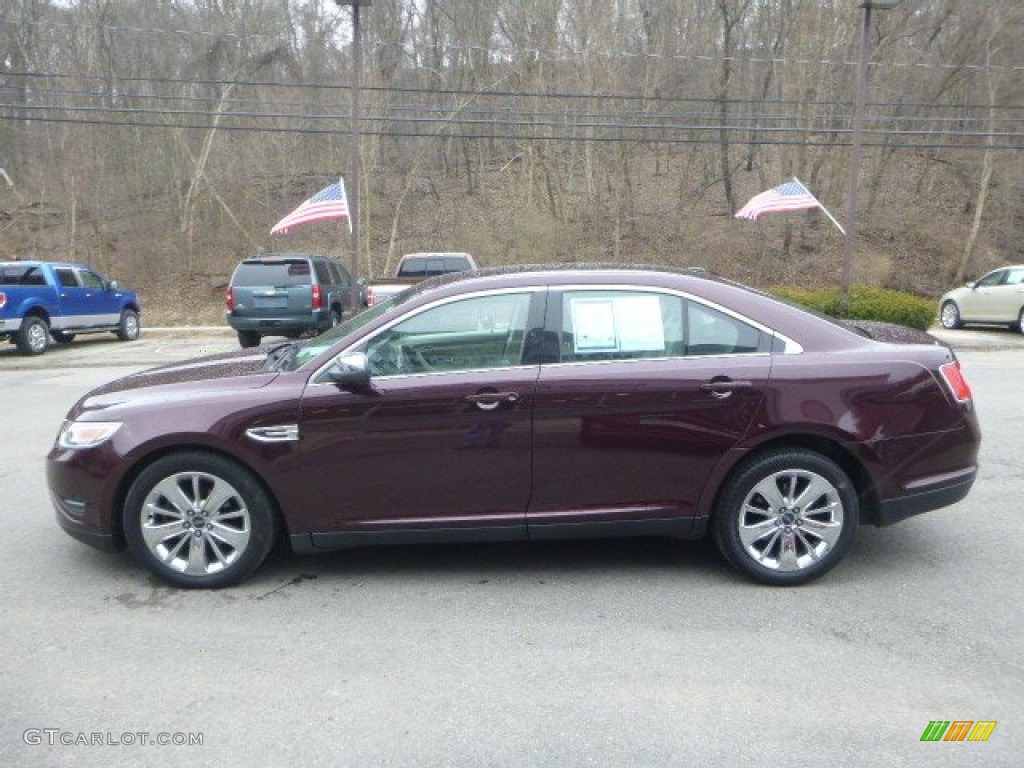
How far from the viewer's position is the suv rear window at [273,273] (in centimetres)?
1523

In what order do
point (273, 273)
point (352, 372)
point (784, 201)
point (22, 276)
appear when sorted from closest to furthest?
point (352, 372) → point (784, 201) → point (273, 273) → point (22, 276)

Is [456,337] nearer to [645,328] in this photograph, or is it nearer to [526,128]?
[645,328]

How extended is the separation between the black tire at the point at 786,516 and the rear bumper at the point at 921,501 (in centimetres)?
19

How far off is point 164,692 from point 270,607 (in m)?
0.80

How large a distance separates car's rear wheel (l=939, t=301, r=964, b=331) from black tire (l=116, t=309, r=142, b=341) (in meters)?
19.3

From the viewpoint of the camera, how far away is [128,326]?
18.7 meters

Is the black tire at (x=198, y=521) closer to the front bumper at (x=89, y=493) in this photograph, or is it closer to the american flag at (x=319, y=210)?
the front bumper at (x=89, y=493)

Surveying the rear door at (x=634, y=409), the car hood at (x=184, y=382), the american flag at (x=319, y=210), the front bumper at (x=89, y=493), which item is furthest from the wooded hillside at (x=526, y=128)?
the rear door at (x=634, y=409)

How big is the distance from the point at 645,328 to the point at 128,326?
57.3ft

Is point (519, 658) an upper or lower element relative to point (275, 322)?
lower

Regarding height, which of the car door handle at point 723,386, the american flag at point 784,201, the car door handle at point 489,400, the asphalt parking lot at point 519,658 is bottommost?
the asphalt parking lot at point 519,658

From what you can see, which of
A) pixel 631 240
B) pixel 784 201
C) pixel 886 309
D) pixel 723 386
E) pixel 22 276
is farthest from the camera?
pixel 631 240

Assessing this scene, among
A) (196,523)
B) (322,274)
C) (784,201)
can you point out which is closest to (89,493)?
(196,523)

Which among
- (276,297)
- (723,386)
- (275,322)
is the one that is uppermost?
(276,297)
